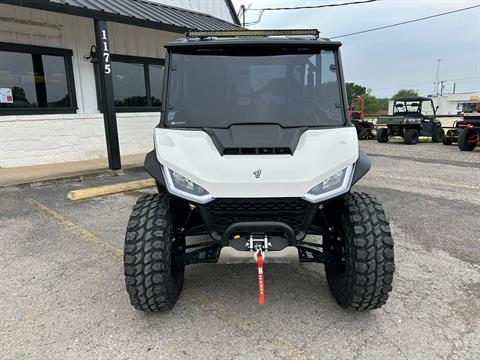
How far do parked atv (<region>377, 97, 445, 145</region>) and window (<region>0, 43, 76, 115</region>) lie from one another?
13.6 m

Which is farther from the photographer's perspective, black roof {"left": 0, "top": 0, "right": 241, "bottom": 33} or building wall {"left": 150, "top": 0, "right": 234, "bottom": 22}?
building wall {"left": 150, "top": 0, "right": 234, "bottom": 22}

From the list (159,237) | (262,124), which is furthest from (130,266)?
(262,124)

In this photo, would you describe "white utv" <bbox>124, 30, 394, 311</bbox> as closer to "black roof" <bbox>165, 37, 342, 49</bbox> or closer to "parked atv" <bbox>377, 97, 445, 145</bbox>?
"black roof" <bbox>165, 37, 342, 49</bbox>

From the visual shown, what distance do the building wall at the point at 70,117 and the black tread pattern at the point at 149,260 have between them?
23.7ft

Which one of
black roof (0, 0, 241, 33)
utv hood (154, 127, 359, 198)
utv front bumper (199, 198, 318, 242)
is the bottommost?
utv front bumper (199, 198, 318, 242)

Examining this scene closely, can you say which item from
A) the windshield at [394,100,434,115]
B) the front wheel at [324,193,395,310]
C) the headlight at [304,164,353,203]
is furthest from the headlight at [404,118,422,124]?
the headlight at [304,164,353,203]

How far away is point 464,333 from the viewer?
252cm

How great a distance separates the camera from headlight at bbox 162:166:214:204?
2451 mm

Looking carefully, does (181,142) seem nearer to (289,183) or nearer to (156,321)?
(289,183)

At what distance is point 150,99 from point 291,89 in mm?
8660

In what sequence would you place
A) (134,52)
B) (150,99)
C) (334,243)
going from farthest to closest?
(150,99), (134,52), (334,243)

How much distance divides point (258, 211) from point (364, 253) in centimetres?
81

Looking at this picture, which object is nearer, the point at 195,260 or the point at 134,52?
the point at 195,260

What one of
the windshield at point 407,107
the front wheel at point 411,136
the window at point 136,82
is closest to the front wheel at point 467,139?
the front wheel at point 411,136
